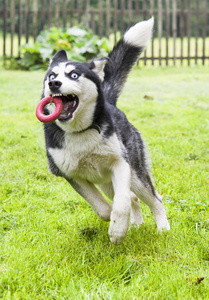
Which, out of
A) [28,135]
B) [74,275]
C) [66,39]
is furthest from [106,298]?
[66,39]

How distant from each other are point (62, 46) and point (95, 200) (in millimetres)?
9381

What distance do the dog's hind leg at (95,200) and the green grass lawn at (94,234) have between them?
178 mm

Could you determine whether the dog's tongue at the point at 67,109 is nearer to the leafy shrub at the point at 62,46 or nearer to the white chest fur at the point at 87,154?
the white chest fur at the point at 87,154

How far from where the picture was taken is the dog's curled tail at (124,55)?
346 centimetres

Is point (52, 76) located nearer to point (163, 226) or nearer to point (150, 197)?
point (150, 197)

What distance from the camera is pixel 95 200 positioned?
276 cm

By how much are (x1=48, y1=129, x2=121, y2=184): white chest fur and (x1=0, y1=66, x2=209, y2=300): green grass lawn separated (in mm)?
461

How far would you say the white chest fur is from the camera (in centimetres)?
271

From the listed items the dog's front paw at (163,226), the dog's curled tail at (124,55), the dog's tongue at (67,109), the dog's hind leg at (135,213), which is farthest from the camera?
the dog's curled tail at (124,55)

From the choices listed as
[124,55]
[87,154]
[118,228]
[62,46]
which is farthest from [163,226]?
[62,46]

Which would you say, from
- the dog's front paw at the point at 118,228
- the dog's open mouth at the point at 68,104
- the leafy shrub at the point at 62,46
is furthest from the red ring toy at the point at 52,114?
the leafy shrub at the point at 62,46

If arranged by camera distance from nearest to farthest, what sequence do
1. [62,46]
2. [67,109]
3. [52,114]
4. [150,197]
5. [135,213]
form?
[52,114] → [67,109] → [150,197] → [135,213] → [62,46]

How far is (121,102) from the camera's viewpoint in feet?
24.7

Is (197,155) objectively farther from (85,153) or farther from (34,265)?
(34,265)
